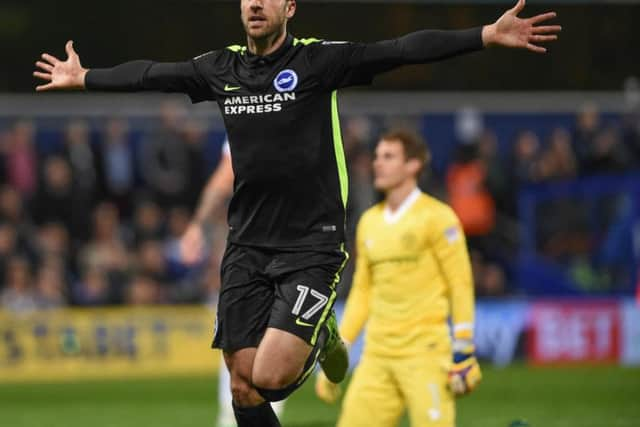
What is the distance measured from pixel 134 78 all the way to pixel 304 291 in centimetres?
142

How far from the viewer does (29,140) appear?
18.0m

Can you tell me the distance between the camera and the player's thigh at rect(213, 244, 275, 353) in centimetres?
707

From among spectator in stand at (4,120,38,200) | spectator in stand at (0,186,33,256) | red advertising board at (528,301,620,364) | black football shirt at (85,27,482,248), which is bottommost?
red advertising board at (528,301,620,364)

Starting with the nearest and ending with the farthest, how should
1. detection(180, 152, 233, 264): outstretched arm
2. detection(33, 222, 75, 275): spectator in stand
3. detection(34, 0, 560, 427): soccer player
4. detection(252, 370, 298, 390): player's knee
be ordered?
1. detection(252, 370, 298, 390): player's knee
2. detection(34, 0, 560, 427): soccer player
3. detection(180, 152, 233, 264): outstretched arm
4. detection(33, 222, 75, 275): spectator in stand

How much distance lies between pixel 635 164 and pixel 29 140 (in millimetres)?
7872

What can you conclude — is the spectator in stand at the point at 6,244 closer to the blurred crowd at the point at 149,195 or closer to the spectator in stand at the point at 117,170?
the blurred crowd at the point at 149,195

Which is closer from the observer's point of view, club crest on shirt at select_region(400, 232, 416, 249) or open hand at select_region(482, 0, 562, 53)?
open hand at select_region(482, 0, 562, 53)

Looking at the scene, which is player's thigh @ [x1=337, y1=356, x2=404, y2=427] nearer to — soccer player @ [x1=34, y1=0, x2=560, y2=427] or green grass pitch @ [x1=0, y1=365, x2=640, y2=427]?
soccer player @ [x1=34, y1=0, x2=560, y2=427]

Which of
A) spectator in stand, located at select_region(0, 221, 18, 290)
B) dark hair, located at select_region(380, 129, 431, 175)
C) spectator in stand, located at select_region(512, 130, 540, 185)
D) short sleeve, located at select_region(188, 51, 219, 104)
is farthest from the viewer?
spectator in stand, located at select_region(512, 130, 540, 185)

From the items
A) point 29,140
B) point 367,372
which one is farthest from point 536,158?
point 367,372

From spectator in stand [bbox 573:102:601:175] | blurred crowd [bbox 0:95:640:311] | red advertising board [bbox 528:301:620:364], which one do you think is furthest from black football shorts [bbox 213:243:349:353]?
spectator in stand [bbox 573:102:601:175]

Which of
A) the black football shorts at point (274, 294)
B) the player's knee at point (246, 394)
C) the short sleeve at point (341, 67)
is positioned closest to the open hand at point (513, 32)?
Result: the short sleeve at point (341, 67)

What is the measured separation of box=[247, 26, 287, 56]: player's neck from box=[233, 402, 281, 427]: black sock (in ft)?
5.75

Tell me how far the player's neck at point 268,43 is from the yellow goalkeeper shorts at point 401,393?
2.20 m
